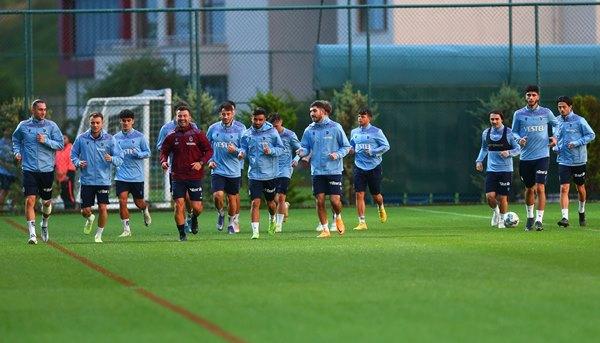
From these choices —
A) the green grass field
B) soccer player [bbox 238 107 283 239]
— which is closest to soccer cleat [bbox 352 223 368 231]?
the green grass field

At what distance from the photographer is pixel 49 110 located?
3459 centimetres

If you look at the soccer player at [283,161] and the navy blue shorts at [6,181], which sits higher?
the soccer player at [283,161]

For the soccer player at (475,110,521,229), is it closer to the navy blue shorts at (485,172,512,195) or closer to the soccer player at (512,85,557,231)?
the navy blue shorts at (485,172,512,195)

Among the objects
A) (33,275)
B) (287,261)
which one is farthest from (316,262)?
(33,275)

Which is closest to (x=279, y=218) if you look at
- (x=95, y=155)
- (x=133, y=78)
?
(x=95, y=155)

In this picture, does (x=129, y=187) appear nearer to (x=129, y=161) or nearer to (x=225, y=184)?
(x=129, y=161)

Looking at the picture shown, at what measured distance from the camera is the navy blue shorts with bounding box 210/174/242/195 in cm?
2559

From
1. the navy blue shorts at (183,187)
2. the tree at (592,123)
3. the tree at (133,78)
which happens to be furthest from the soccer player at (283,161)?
the tree at (133,78)

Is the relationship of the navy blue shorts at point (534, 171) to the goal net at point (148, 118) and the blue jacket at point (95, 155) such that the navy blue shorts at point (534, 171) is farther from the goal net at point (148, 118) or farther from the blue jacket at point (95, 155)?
the goal net at point (148, 118)

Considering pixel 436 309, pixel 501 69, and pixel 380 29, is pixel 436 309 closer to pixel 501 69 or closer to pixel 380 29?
pixel 501 69

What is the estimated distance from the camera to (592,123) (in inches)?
1390

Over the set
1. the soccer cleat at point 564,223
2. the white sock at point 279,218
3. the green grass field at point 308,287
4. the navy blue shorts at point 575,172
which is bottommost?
the green grass field at point 308,287

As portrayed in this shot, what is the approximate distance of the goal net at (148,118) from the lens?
3500 cm

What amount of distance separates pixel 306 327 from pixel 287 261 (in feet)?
21.1
